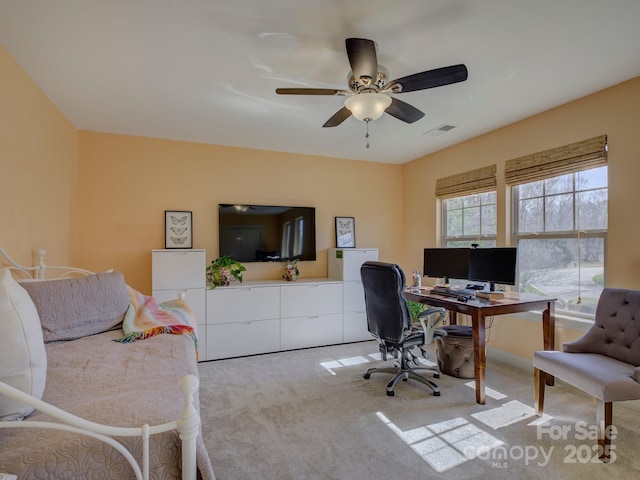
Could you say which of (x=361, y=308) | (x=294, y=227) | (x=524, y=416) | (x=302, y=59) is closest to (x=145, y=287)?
(x=294, y=227)

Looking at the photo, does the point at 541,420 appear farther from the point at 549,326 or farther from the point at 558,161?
the point at 558,161

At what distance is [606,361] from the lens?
7.32 ft

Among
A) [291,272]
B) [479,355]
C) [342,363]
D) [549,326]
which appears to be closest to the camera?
[479,355]

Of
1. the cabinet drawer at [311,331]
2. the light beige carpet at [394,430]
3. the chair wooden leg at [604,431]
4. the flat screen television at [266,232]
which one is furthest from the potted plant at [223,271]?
the chair wooden leg at [604,431]

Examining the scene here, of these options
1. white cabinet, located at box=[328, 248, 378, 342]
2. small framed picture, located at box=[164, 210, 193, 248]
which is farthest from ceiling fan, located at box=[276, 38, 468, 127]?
small framed picture, located at box=[164, 210, 193, 248]

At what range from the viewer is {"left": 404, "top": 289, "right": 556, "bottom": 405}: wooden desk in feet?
8.77

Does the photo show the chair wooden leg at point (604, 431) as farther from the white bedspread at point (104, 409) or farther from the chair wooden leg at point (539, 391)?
the white bedspread at point (104, 409)

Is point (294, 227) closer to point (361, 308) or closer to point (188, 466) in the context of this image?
point (361, 308)

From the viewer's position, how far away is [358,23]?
1879mm

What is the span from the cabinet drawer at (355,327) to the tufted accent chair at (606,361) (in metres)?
2.22

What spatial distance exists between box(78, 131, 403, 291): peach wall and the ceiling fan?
2148mm

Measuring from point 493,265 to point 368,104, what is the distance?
205 cm

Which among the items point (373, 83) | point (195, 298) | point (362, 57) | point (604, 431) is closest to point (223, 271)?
point (195, 298)

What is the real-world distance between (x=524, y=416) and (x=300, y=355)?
86.7 inches
